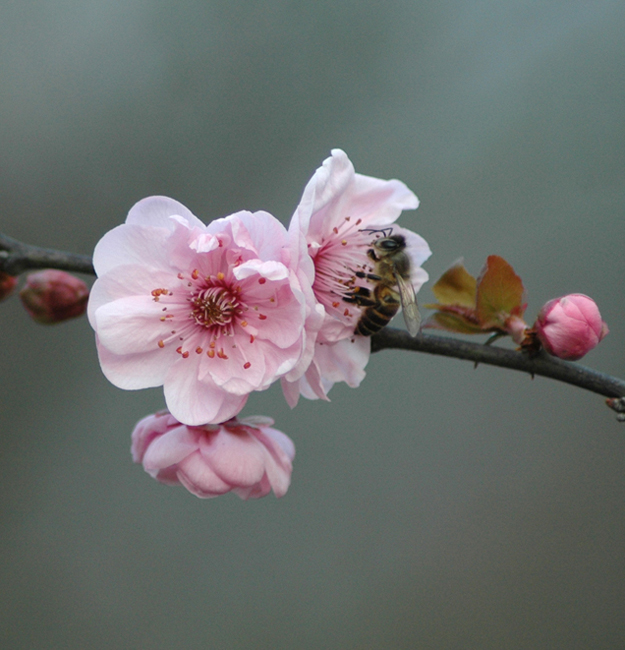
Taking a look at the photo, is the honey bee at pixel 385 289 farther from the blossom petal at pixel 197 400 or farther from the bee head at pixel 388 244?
the blossom petal at pixel 197 400

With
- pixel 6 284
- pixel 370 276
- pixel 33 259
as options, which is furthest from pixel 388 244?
pixel 6 284

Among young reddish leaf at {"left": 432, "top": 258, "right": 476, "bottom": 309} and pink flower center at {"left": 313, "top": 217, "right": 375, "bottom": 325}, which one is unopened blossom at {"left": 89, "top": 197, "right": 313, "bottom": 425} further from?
young reddish leaf at {"left": 432, "top": 258, "right": 476, "bottom": 309}

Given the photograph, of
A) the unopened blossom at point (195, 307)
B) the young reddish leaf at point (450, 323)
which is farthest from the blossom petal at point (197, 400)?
the young reddish leaf at point (450, 323)

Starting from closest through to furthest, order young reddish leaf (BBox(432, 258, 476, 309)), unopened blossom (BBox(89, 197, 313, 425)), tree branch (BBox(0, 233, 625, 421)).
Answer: unopened blossom (BBox(89, 197, 313, 425))
tree branch (BBox(0, 233, 625, 421))
young reddish leaf (BBox(432, 258, 476, 309))

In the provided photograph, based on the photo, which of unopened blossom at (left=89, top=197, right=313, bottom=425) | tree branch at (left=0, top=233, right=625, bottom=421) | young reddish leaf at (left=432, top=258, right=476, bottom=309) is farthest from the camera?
young reddish leaf at (left=432, top=258, right=476, bottom=309)

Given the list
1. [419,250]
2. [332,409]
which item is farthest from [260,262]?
[332,409]

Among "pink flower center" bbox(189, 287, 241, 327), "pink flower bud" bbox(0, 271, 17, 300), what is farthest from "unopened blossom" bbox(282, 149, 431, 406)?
"pink flower bud" bbox(0, 271, 17, 300)

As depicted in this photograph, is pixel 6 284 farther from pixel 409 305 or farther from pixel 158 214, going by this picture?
pixel 409 305

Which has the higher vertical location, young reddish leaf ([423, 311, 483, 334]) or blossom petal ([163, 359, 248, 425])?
young reddish leaf ([423, 311, 483, 334])
